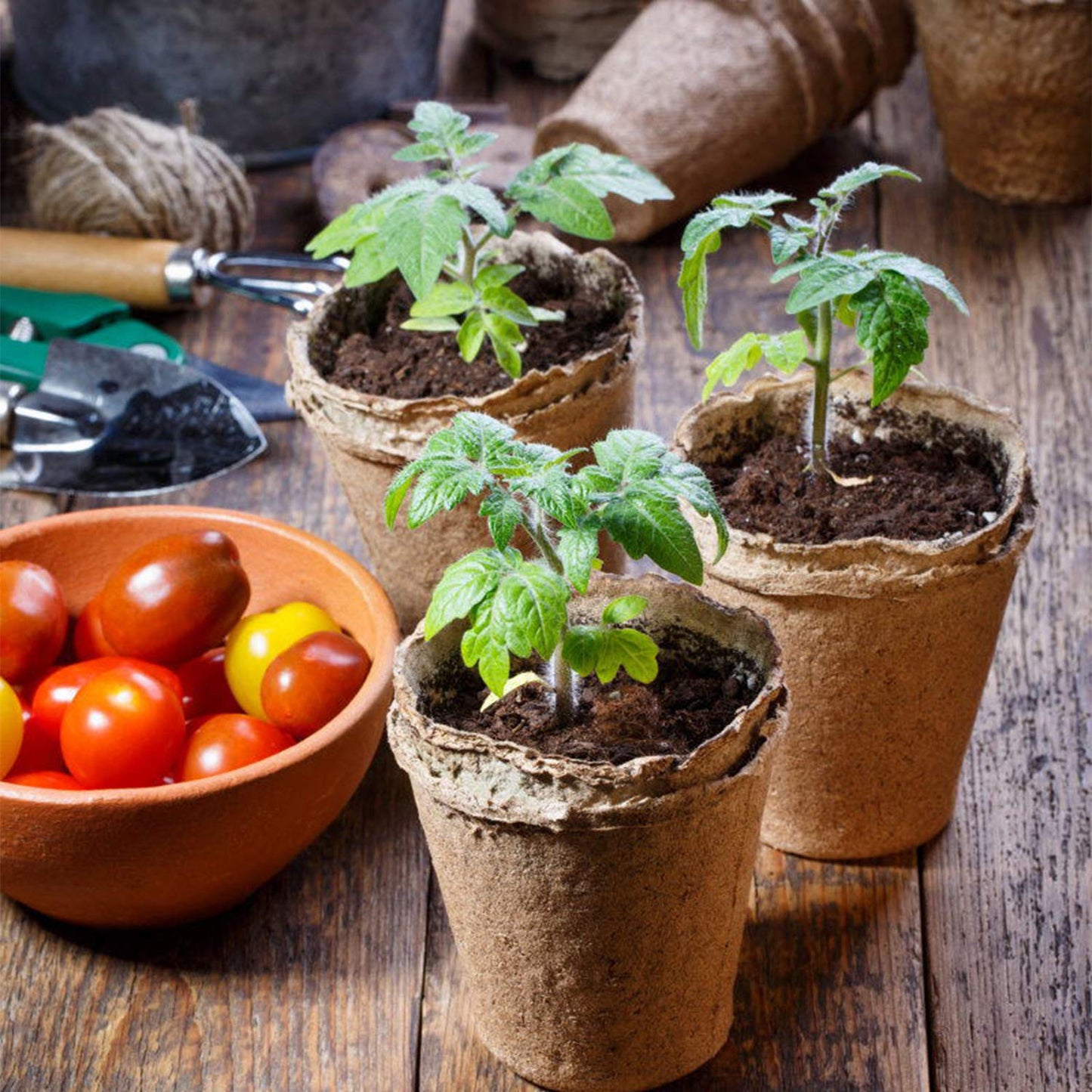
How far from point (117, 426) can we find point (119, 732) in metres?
0.64

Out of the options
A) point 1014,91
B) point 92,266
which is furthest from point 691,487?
point 1014,91

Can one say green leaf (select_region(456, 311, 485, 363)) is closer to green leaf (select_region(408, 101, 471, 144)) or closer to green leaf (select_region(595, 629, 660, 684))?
green leaf (select_region(408, 101, 471, 144))

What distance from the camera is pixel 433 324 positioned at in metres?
1.40

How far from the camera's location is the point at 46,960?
1296 mm

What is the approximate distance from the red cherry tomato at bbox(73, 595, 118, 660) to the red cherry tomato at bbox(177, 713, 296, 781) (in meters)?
0.16

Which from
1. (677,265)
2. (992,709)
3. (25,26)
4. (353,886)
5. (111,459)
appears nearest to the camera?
(353,886)

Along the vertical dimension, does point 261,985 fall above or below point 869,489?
below

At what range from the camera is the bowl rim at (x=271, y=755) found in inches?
45.7

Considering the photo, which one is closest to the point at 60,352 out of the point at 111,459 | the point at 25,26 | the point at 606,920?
the point at 111,459

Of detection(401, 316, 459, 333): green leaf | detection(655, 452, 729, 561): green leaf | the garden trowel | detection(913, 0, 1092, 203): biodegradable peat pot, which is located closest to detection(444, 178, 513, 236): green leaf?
detection(401, 316, 459, 333): green leaf

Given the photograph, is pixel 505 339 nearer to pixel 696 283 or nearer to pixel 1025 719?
pixel 696 283

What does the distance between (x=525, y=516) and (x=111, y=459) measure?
85cm

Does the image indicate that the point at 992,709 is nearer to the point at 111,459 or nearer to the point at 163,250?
the point at 111,459

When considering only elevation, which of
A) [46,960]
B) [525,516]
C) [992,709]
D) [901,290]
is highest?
[901,290]
